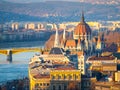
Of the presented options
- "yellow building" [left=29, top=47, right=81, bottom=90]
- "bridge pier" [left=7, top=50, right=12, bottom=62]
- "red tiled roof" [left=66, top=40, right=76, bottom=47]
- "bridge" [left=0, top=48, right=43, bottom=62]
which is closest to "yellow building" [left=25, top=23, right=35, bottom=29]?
"bridge" [left=0, top=48, right=43, bottom=62]

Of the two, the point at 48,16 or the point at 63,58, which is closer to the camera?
the point at 63,58

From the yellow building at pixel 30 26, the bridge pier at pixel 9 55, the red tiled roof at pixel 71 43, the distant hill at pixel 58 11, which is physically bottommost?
the yellow building at pixel 30 26

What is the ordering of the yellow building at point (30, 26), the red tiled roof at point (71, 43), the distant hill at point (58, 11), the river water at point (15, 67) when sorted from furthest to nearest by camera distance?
1. the distant hill at point (58, 11)
2. the yellow building at point (30, 26)
3. the red tiled roof at point (71, 43)
4. the river water at point (15, 67)

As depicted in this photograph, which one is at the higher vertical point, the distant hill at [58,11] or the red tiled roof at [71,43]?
the red tiled roof at [71,43]

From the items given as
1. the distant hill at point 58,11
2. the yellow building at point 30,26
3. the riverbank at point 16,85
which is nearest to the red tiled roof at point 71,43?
the riverbank at point 16,85

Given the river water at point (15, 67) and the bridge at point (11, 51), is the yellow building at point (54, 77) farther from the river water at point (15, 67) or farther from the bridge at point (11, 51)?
the bridge at point (11, 51)

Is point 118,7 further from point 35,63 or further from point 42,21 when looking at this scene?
point 35,63

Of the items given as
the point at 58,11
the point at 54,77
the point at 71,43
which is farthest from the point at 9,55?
the point at 58,11

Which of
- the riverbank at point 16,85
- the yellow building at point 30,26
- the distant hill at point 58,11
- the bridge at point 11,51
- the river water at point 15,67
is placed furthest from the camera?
the distant hill at point 58,11

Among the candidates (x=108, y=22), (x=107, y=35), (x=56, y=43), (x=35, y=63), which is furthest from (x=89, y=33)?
Result: (x=108, y=22)
